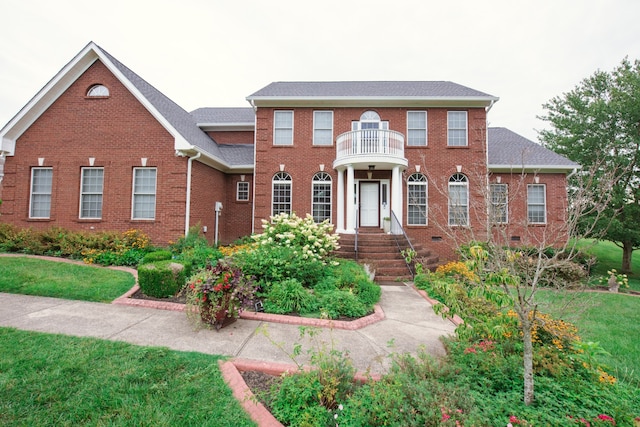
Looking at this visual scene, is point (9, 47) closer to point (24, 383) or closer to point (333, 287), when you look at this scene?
point (24, 383)

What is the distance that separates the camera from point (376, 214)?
1266 centimetres

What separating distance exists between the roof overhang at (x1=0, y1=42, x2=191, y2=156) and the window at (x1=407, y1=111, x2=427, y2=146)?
31.7ft

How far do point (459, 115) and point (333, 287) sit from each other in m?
11.0

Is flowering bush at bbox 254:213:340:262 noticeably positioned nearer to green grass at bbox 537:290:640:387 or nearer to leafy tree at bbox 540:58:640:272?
green grass at bbox 537:290:640:387

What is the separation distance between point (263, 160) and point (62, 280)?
8233mm

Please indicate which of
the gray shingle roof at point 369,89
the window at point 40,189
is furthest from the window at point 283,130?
the window at point 40,189

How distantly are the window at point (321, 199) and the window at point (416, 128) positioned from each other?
434 cm

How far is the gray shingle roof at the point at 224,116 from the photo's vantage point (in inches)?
614

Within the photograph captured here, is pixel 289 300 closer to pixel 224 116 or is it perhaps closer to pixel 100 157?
pixel 100 157

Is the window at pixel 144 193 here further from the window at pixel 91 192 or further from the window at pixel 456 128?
the window at pixel 456 128

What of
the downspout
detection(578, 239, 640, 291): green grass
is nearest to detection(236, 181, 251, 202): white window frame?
the downspout

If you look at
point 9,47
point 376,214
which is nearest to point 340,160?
point 376,214

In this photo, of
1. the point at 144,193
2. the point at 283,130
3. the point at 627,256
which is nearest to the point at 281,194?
the point at 283,130

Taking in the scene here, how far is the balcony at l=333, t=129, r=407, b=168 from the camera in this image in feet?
36.1
